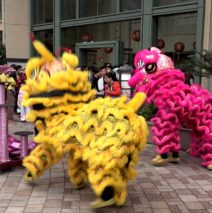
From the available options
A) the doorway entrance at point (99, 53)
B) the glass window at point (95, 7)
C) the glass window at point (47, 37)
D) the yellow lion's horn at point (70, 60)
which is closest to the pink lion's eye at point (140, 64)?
the yellow lion's horn at point (70, 60)

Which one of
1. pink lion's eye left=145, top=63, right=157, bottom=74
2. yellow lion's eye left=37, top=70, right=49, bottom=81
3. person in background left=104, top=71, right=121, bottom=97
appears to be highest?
pink lion's eye left=145, top=63, right=157, bottom=74

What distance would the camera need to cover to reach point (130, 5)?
39.8ft

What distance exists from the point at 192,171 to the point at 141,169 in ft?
2.59

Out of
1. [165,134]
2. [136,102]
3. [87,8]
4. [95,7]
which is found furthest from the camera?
[87,8]

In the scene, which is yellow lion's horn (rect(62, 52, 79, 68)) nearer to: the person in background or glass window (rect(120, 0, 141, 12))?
the person in background

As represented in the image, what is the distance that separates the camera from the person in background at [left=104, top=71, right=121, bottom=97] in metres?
8.16

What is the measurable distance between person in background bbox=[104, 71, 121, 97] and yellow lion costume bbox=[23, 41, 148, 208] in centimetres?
370

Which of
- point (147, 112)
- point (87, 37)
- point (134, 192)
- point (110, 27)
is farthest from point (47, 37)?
point (134, 192)

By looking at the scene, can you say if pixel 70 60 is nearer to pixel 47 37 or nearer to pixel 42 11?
pixel 47 37

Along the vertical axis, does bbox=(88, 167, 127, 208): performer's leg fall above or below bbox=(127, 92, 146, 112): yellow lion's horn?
below

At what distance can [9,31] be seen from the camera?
17672 mm

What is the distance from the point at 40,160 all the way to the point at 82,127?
0.96m

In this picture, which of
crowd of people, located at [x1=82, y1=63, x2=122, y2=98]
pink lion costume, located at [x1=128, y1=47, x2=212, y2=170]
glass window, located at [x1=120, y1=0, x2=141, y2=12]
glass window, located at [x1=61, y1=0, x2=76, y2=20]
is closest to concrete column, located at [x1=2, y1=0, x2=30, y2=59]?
glass window, located at [x1=61, y1=0, x2=76, y2=20]

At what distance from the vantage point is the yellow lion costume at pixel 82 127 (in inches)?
146
